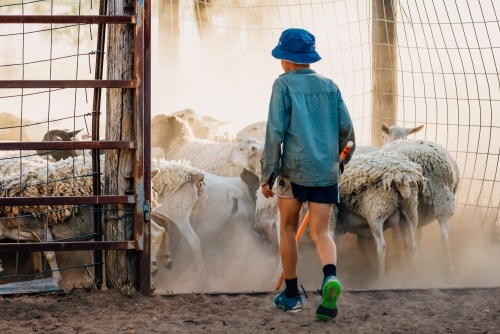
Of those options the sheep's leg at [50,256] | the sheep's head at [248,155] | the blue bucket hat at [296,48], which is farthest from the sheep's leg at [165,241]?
the blue bucket hat at [296,48]

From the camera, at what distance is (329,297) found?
16.3 ft

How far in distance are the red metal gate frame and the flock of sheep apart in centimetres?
108

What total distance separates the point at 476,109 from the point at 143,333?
10.9 m

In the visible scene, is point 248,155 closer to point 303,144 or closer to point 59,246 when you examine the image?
point 59,246

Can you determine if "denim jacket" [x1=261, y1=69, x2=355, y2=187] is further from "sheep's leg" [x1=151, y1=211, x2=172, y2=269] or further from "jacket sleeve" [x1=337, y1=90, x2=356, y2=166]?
"sheep's leg" [x1=151, y1=211, x2=172, y2=269]

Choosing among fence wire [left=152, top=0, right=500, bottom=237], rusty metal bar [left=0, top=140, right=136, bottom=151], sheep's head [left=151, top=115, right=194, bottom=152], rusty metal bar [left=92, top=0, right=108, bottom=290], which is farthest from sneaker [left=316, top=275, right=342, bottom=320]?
fence wire [left=152, top=0, right=500, bottom=237]

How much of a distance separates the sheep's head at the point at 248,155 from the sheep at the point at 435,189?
1.61 meters

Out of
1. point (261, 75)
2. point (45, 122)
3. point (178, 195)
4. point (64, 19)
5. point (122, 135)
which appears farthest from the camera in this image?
point (261, 75)

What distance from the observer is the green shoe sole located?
491 cm

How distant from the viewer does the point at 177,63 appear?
538 inches

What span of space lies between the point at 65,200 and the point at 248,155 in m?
3.93

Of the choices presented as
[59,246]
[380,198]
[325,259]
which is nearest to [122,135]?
[59,246]

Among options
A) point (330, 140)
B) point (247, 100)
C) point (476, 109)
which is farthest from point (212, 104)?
point (330, 140)

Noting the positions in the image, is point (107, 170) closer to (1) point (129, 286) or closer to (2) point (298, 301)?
(1) point (129, 286)
